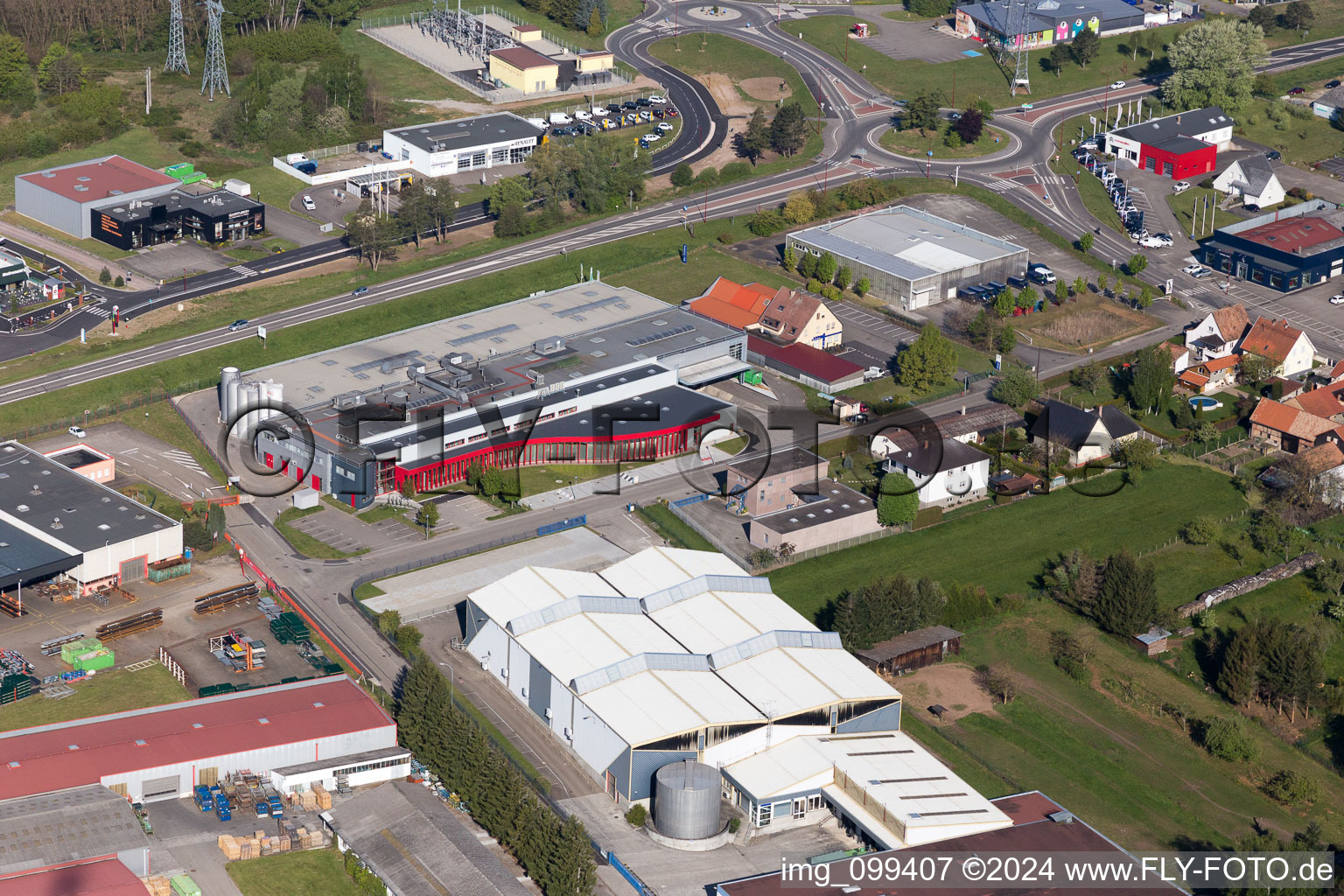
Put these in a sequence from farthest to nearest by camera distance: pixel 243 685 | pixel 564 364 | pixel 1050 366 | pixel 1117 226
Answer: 1. pixel 1117 226
2. pixel 1050 366
3. pixel 564 364
4. pixel 243 685

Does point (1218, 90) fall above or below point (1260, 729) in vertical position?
above

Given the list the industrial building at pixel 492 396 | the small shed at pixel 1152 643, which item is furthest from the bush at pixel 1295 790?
the industrial building at pixel 492 396

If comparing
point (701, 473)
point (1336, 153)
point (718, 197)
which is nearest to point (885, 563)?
point (701, 473)

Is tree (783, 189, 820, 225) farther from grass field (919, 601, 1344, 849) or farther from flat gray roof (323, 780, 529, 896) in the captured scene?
flat gray roof (323, 780, 529, 896)

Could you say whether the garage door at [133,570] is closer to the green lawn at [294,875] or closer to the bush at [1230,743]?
the green lawn at [294,875]

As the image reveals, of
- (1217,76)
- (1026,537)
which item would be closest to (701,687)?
(1026,537)

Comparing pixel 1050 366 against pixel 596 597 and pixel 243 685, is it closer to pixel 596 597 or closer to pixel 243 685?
pixel 596 597

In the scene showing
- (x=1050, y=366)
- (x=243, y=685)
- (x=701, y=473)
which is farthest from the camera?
(x=1050, y=366)

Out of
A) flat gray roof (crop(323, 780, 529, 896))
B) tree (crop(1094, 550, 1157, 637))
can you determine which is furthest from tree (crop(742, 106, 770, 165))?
flat gray roof (crop(323, 780, 529, 896))
